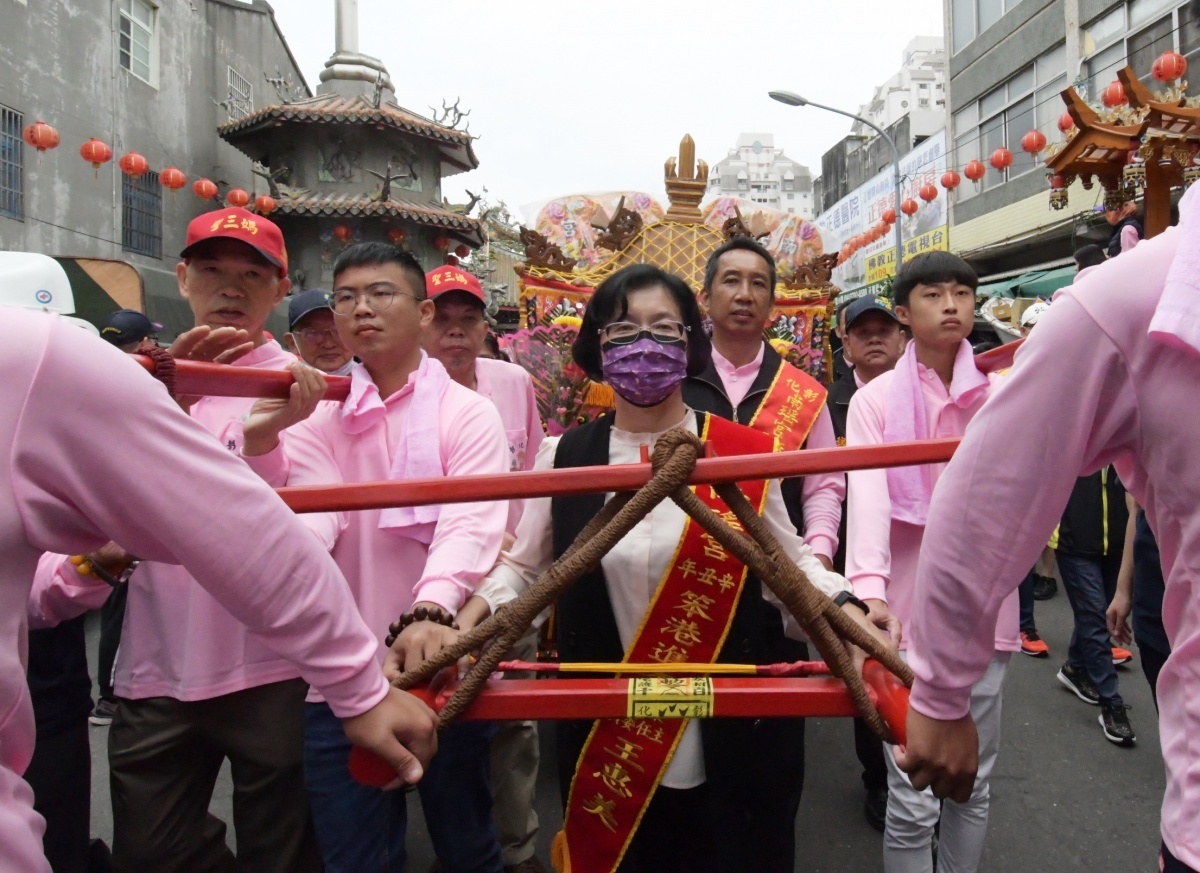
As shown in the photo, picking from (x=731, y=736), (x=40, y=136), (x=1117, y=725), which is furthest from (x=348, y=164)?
(x=731, y=736)

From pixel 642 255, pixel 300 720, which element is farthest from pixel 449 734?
pixel 642 255

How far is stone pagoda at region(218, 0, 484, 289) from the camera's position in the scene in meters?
15.6

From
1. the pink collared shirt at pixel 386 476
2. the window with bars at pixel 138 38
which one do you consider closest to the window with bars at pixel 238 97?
the window with bars at pixel 138 38

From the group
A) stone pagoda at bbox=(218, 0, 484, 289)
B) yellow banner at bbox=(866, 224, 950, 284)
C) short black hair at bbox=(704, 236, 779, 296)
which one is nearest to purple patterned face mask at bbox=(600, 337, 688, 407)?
short black hair at bbox=(704, 236, 779, 296)

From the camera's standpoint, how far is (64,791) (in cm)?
210

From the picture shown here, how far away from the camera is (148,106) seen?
13734 mm

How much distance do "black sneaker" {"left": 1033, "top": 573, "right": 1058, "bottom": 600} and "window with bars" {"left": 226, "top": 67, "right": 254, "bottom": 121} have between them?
1635 centimetres

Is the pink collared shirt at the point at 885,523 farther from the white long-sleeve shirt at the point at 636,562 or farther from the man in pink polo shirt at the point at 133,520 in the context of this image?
the man in pink polo shirt at the point at 133,520

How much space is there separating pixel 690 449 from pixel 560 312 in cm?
301

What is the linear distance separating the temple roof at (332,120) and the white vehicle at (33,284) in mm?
15754

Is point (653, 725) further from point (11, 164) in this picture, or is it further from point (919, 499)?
point (11, 164)

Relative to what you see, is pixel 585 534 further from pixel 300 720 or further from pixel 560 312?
pixel 560 312

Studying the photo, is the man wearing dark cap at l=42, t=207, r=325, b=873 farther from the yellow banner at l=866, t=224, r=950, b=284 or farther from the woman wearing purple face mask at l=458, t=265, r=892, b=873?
the yellow banner at l=866, t=224, r=950, b=284

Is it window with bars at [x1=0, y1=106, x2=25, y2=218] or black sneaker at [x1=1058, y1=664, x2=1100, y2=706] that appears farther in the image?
window with bars at [x1=0, y1=106, x2=25, y2=218]
